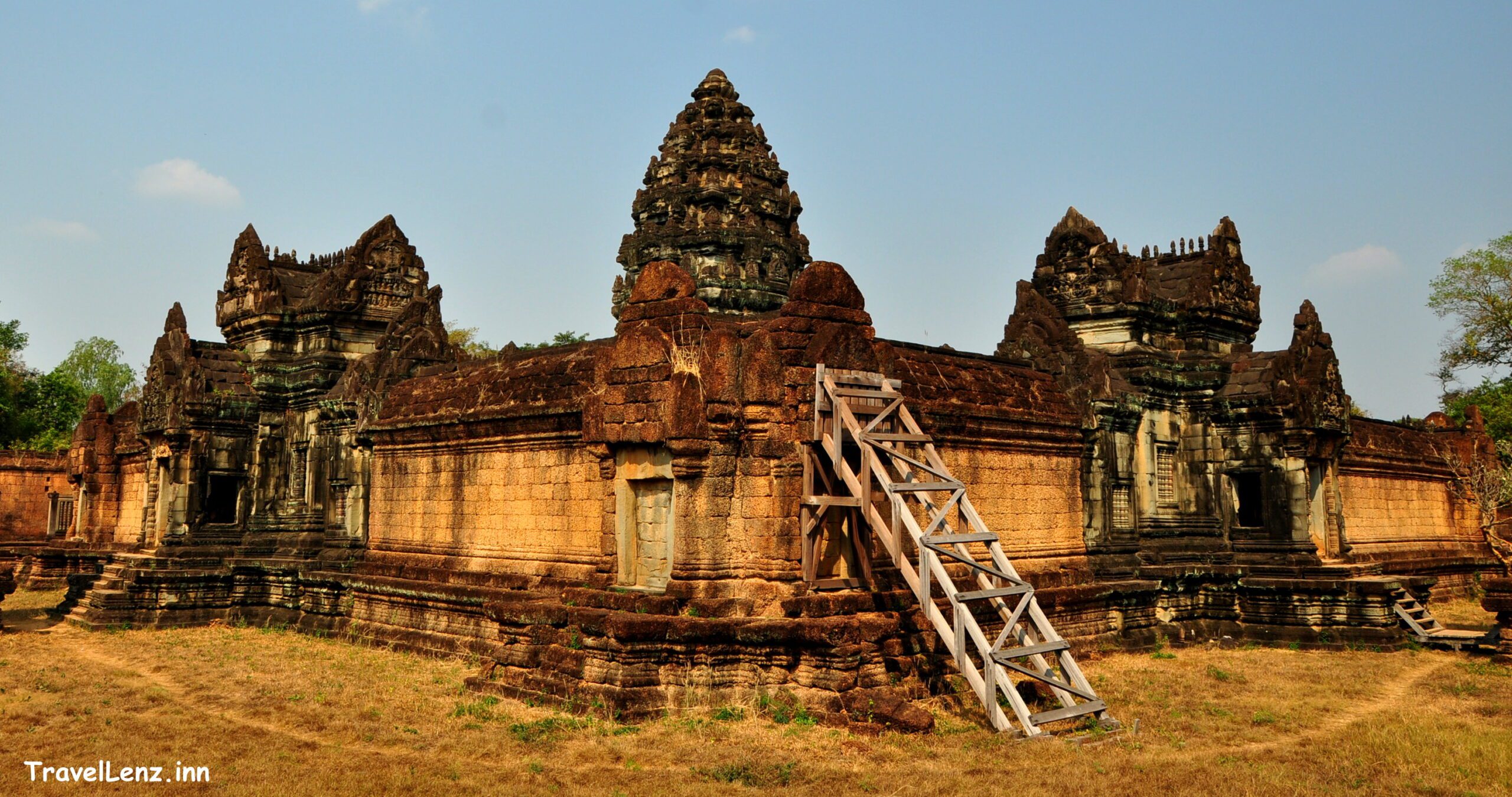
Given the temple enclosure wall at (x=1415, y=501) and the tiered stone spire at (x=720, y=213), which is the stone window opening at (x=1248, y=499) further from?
the tiered stone spire at (x=720, y=213)

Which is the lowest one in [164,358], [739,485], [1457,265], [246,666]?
[246,666]

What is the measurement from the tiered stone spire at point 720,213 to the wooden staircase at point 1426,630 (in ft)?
44.7

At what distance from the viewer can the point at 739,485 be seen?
11.9m

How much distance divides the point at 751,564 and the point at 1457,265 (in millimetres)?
35337

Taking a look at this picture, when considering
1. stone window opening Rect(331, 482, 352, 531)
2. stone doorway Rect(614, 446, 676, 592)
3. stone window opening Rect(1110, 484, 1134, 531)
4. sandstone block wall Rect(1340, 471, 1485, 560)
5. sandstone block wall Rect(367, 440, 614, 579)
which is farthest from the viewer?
sandstone block wall Rect(1340, 471, 1485, 560)

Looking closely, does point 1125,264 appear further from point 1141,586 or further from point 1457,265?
point 1457,265

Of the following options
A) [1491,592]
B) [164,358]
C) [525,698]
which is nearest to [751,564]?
[525,698]

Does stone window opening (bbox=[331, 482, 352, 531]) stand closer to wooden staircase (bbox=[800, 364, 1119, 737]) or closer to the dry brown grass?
the dry brown grass

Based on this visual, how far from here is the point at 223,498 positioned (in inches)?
942

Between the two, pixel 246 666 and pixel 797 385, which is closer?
pixel 797 385

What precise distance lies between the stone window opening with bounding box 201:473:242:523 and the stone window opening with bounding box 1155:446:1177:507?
16.5 meters

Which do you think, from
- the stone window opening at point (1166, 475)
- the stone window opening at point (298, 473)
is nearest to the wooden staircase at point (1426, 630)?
the stone window opening at point (1166, 475)

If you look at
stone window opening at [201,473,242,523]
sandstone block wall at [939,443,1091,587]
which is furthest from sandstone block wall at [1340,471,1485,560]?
stone window opening at [201,473,242,523]

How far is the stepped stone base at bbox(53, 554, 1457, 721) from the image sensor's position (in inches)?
444
